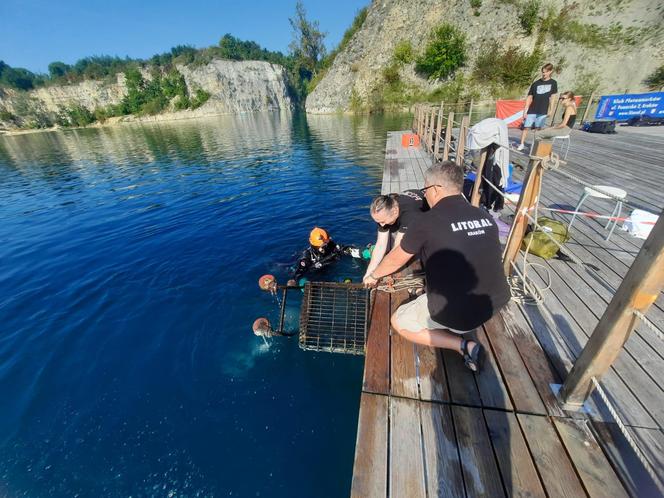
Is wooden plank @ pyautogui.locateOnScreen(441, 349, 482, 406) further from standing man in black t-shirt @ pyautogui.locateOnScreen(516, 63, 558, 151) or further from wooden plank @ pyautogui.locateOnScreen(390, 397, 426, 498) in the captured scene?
standing man in black t-shirt @ pyautogui.locateOnScreen(516, 63, 558, 151)

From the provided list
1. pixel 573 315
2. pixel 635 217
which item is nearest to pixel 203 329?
pixel 573 315

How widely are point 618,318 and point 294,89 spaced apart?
369 ft

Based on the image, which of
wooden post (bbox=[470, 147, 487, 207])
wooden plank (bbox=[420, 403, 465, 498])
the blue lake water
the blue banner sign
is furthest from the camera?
the blue banner sign

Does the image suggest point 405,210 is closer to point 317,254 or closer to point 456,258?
point 456,258

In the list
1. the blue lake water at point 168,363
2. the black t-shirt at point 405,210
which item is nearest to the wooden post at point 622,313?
the blue lake water at point 168,363

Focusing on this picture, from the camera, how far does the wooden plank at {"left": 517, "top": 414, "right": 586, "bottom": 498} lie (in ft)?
5.98

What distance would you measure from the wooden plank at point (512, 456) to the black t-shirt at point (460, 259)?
0.76 metres

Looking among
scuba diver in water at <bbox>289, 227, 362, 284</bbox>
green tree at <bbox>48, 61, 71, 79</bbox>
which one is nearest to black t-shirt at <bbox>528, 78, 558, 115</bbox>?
scuba diver in water at <bbox>289, 227, 362, 284</bbox>

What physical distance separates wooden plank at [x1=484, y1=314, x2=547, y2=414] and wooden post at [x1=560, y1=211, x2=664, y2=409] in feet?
0.85

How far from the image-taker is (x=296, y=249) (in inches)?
300

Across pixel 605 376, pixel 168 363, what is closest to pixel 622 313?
pixel 605 376

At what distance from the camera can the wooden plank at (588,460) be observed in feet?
5.90

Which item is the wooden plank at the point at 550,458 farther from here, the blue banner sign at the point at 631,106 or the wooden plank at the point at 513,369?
the blue banner sign at the point at 631,106

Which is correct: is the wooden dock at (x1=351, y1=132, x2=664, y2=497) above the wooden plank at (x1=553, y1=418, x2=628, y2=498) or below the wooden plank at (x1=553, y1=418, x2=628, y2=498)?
below
